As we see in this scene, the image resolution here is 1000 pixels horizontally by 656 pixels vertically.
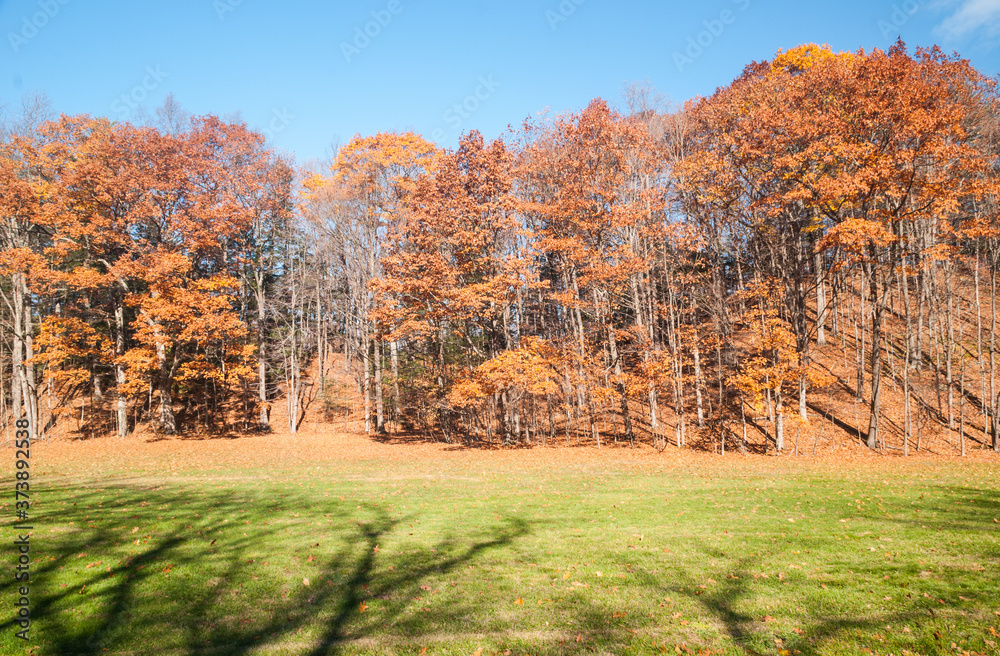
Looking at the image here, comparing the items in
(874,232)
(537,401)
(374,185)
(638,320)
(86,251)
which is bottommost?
(537,401)

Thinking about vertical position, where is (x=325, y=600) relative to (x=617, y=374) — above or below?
below

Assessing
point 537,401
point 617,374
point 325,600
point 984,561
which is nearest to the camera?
point 325,600

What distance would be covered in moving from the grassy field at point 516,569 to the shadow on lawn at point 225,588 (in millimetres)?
28

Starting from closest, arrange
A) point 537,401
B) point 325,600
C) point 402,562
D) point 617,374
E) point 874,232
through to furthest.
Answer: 1. point 325,600
2. point 402,562
3. point 874,232
4. point 617,374
5. point 537,401

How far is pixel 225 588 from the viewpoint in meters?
5.73

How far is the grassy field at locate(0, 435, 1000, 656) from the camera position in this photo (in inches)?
183

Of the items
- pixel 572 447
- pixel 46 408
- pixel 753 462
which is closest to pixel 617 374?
pixel 572 447

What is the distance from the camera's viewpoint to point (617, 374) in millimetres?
20469

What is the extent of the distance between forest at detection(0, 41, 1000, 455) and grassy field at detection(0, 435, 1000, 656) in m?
9.36

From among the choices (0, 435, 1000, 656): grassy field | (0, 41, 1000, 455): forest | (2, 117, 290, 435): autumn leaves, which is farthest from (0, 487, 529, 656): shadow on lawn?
(2, 117, 290, 435): autumn leaves

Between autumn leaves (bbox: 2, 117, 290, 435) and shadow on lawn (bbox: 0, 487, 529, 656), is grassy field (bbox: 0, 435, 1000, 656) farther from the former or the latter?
autumn leaves (bbox: 2, 117, 290, 435)

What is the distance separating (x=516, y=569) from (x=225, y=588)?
339 cm

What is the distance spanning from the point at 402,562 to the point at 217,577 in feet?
7.15

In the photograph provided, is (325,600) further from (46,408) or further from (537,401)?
(46,408)
